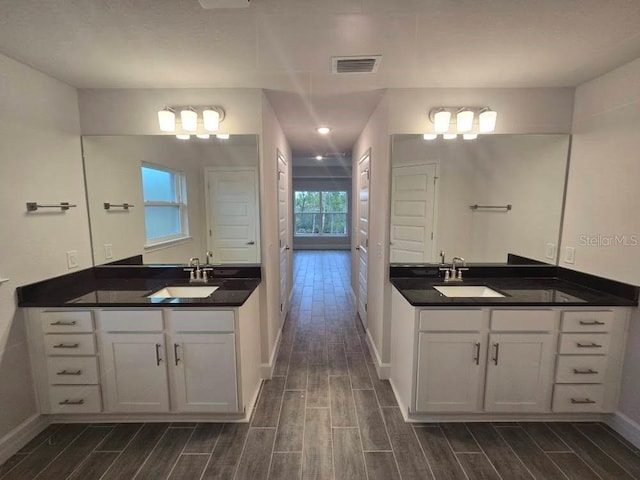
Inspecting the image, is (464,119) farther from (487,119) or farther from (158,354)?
(158,354)

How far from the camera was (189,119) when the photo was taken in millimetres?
2203

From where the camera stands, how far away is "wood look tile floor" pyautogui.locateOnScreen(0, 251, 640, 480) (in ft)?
5.41

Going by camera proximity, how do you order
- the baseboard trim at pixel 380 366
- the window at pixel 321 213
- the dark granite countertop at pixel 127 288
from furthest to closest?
1. the window at pixel 321 213
2. the baseboard trim at pixel 380 366
3. the dark granite countertop at pixel 127 288

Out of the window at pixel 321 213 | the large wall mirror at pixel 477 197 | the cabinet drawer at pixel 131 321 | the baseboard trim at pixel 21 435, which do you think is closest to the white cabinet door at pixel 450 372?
the large wall mirror at pixel 477 197

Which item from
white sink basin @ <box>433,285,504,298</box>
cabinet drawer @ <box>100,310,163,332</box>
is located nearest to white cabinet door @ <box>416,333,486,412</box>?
white sink basin @ <box>433,285,504,298</box>

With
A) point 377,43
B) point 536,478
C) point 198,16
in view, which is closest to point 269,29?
point 198,16

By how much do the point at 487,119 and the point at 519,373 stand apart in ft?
6.12

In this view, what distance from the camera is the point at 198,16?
1401mm

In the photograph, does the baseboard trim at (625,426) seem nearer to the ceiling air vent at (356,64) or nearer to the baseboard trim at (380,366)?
the baseboard trim at (380,366)

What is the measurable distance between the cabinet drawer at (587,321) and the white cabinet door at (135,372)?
273 centimetres

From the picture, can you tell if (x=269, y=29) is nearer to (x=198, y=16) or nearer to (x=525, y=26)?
(x=198, y=16)

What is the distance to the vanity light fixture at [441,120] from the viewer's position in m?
2.23

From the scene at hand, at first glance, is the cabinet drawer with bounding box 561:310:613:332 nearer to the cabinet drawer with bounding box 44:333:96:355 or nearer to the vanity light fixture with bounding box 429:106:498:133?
the vanity light fixture with bounding box 429:106:498:133

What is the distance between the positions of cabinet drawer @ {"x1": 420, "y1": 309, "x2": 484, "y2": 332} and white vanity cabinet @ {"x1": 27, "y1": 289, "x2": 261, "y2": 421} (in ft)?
4.12
